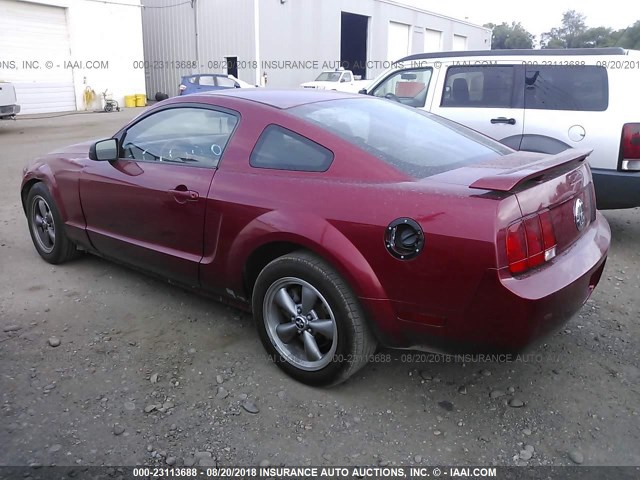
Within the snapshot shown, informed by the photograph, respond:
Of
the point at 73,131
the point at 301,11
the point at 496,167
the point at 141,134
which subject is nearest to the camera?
the point at 496,167

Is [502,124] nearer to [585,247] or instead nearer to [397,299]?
[585,247]

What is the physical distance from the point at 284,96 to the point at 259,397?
5.97 feet

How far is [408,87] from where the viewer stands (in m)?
6.88

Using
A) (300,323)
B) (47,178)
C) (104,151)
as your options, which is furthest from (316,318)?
(47,178)

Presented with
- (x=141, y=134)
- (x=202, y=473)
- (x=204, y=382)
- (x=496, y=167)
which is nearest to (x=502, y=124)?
(x=496, y=167)

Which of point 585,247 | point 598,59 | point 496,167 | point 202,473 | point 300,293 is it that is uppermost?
point 598,59

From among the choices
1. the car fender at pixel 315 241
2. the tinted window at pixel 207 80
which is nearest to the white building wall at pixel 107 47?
the tinted window at pixel 207 80

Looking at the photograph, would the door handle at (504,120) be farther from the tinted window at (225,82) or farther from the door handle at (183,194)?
the tinted window at (225,82)

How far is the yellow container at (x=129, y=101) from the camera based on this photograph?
2375cm

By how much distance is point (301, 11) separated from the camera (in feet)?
90.3

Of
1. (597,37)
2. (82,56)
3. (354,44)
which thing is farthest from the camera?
(597,37)

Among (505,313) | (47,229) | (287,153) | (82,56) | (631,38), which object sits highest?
(631,38)

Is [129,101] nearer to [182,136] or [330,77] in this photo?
[330,77]

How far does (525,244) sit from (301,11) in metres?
27.7
